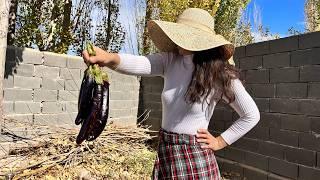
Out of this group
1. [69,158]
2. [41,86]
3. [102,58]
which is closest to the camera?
[102,58]

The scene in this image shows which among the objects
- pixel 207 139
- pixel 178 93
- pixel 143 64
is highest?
pixel 143 64

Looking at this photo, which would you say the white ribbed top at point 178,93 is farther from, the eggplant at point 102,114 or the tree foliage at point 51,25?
the tree foliage at point 51,25

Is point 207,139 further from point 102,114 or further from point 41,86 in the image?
point 41,86

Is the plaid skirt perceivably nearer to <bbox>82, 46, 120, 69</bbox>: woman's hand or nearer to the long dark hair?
the long dark hair

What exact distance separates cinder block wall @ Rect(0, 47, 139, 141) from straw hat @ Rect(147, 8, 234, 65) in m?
3.07

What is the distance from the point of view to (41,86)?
5652mm

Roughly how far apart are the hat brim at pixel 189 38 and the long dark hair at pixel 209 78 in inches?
3.2

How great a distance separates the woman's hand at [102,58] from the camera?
2.01m

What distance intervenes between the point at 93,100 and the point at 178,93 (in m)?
0.44

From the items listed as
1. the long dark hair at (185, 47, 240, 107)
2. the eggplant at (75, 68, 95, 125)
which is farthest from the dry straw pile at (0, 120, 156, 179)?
the long dark hair at (185, 47, 240, 107)

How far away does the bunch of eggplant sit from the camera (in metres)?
2.06

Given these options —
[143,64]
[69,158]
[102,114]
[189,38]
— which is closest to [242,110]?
[189,38]

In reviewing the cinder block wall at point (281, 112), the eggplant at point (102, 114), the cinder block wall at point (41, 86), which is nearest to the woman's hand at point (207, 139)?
the eggplant at point (102, 114)

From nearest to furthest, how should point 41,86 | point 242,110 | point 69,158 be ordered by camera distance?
point 242,110 < point 69,158 < point 41,86
